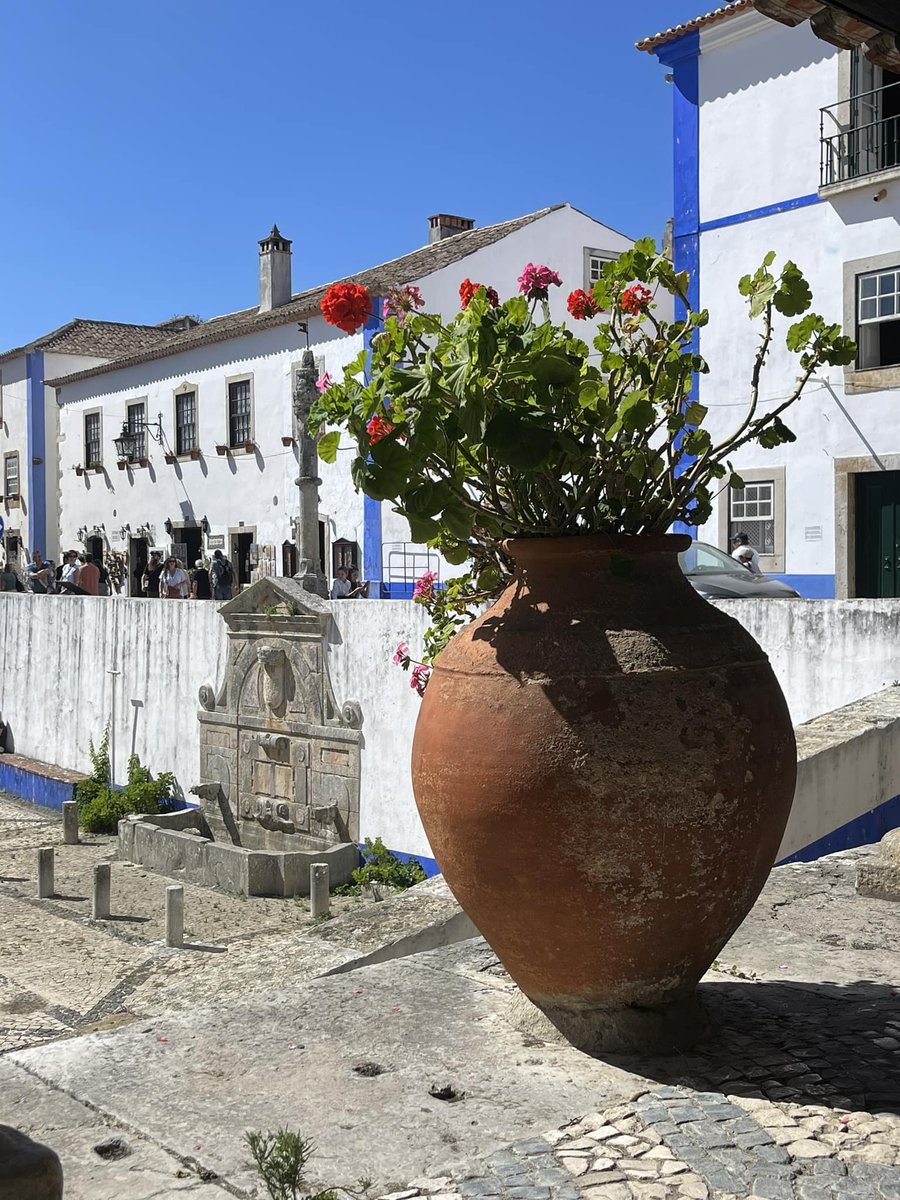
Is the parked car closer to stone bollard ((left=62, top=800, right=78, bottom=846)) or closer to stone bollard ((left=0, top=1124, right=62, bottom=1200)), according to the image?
stone bollard ((left=0, top=1124, right=62, bottom=1200))

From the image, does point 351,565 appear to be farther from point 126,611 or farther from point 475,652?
point 475,652

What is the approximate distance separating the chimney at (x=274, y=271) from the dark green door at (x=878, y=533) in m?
16.5

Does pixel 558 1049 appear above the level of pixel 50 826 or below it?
above

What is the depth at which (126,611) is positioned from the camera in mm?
21109

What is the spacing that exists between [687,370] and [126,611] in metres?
18.7

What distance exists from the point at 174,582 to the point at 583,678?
20.9m

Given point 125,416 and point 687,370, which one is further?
point 125,416

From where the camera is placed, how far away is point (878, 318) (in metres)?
15.4

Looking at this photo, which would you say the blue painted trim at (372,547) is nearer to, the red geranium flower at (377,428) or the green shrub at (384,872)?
the green shrub at (384,872)

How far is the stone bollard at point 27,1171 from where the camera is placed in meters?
1.83

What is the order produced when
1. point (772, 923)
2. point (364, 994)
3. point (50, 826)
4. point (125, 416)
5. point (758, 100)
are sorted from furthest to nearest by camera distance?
point (125, 416), point (50, 826), point (758, 100), point (772, 923), point (364, 994)

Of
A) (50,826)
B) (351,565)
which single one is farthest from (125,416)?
(50,826)

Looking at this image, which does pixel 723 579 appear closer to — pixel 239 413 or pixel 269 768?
pixel 269 768

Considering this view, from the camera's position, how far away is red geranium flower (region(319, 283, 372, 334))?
3.56 m
